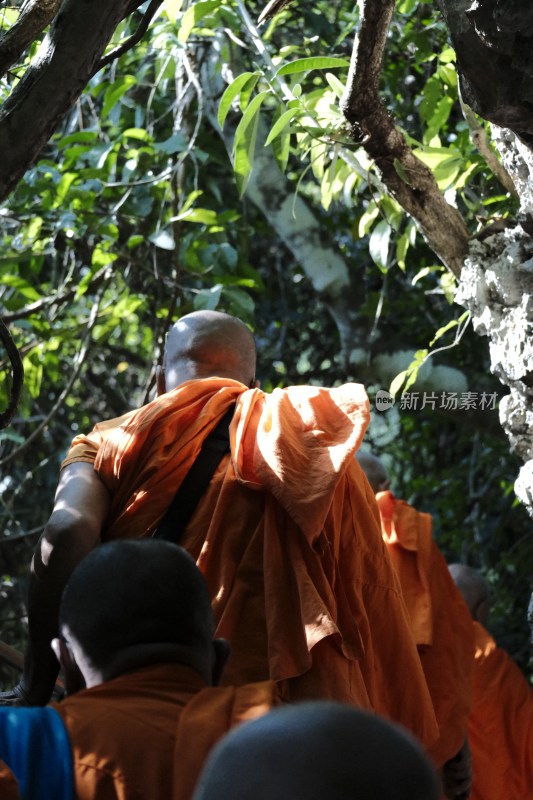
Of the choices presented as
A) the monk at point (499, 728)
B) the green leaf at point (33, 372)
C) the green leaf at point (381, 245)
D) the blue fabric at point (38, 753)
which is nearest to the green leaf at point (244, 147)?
the green leaf at point (381, 245)

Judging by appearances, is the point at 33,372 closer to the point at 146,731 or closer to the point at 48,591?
the point at 48,591

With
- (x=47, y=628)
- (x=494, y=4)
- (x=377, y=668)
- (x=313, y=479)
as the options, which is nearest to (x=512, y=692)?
(x=377, y=668)

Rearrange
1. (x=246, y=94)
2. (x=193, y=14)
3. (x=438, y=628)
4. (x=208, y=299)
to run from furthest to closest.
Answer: (x=208, y=299), (x=438, y=628), (x=193, y=14), (x=246, y=94)

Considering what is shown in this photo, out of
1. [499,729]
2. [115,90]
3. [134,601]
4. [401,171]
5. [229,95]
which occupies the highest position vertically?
[115,90]

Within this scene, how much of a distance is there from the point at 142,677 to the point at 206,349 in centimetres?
→ 136

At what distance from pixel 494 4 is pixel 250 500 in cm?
115

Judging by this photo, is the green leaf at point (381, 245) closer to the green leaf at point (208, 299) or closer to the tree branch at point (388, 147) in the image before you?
the tree branch at point (388, 147)

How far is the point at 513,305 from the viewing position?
2781 millimetres

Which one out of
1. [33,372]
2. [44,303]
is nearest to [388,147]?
[44,303]

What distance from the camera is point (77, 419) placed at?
634cm

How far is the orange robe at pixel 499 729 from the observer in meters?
4.43

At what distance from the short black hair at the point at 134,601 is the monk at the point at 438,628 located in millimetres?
1339

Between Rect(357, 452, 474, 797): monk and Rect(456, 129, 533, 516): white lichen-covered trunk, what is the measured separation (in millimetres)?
535

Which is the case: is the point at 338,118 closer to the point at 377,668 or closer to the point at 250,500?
the point at 250,500
